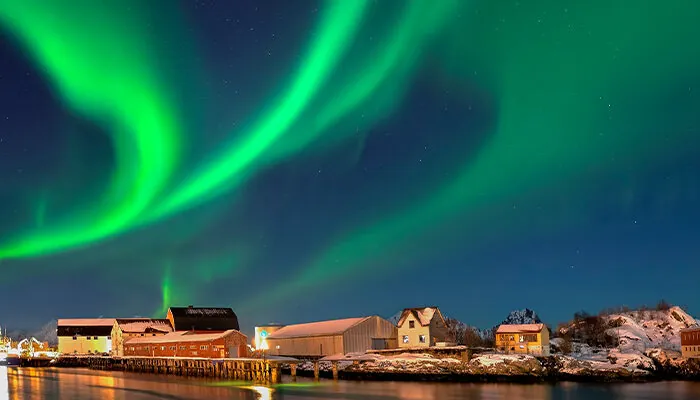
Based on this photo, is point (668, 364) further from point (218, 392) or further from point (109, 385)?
point (109, 385)

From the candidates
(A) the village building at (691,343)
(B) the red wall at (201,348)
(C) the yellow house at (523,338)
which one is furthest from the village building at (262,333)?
(A) the village building at (691,343)

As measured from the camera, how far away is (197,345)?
101m

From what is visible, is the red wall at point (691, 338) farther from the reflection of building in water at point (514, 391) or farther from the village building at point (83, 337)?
the village building at point (83, 337)

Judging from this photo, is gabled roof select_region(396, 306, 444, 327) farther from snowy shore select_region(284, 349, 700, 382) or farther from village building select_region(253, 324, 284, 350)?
village building select_region(253, 324, 284, 350)

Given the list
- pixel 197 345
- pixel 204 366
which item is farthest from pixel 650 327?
pixel 204 366

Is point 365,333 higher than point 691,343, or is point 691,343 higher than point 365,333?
point 365,333

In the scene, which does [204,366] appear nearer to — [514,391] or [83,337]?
[514,391]

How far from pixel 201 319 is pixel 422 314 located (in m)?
58.7

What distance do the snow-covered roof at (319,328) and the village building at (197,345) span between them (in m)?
6.18

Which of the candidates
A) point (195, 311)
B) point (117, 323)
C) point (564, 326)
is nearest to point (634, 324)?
point (564, 326)

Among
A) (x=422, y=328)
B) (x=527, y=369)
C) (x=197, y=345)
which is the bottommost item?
(x=527, y=369)

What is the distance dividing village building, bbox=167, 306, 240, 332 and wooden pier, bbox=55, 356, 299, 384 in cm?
1424

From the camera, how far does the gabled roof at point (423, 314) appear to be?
84.4m

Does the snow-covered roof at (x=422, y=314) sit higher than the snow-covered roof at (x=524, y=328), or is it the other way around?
the snow-covered roof at (x=422, y=314)
